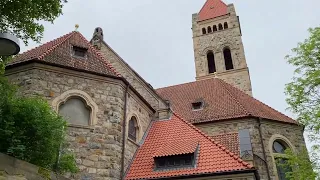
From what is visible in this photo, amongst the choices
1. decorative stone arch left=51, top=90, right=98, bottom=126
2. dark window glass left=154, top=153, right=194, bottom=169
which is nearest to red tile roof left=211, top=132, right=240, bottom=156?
dark window glass left=154, top=153, right=194, bottom=169

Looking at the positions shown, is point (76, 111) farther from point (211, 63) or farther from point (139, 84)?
point (211, 63)

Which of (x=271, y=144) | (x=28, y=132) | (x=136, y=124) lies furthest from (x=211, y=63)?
(x=28, y=132)

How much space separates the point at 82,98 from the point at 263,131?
8.64 meters

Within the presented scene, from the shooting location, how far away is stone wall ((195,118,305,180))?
1441cm

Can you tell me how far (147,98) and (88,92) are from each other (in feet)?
14.2

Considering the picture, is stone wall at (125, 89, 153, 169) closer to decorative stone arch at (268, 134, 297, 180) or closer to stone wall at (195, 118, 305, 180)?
stone wall at (195, 118, 305, 180)

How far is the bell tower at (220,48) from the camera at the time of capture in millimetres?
30156

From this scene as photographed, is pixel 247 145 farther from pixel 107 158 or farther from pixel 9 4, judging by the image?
pixel 9 4

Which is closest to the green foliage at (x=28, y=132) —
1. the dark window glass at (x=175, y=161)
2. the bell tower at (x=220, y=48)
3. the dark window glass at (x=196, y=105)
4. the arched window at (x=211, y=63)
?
the dark window glass at (x=175, y=161)

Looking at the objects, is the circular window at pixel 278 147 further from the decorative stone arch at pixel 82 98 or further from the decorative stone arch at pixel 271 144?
the decorative stone arch at pixel 82 98

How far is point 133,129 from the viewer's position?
1266cm

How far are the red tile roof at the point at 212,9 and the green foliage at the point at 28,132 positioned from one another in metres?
32.3

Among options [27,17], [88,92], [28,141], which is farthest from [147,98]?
[28,141]

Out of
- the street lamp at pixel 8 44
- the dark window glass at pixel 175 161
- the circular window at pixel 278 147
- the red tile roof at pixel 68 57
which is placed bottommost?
the dark window glass at pixel 175 161
